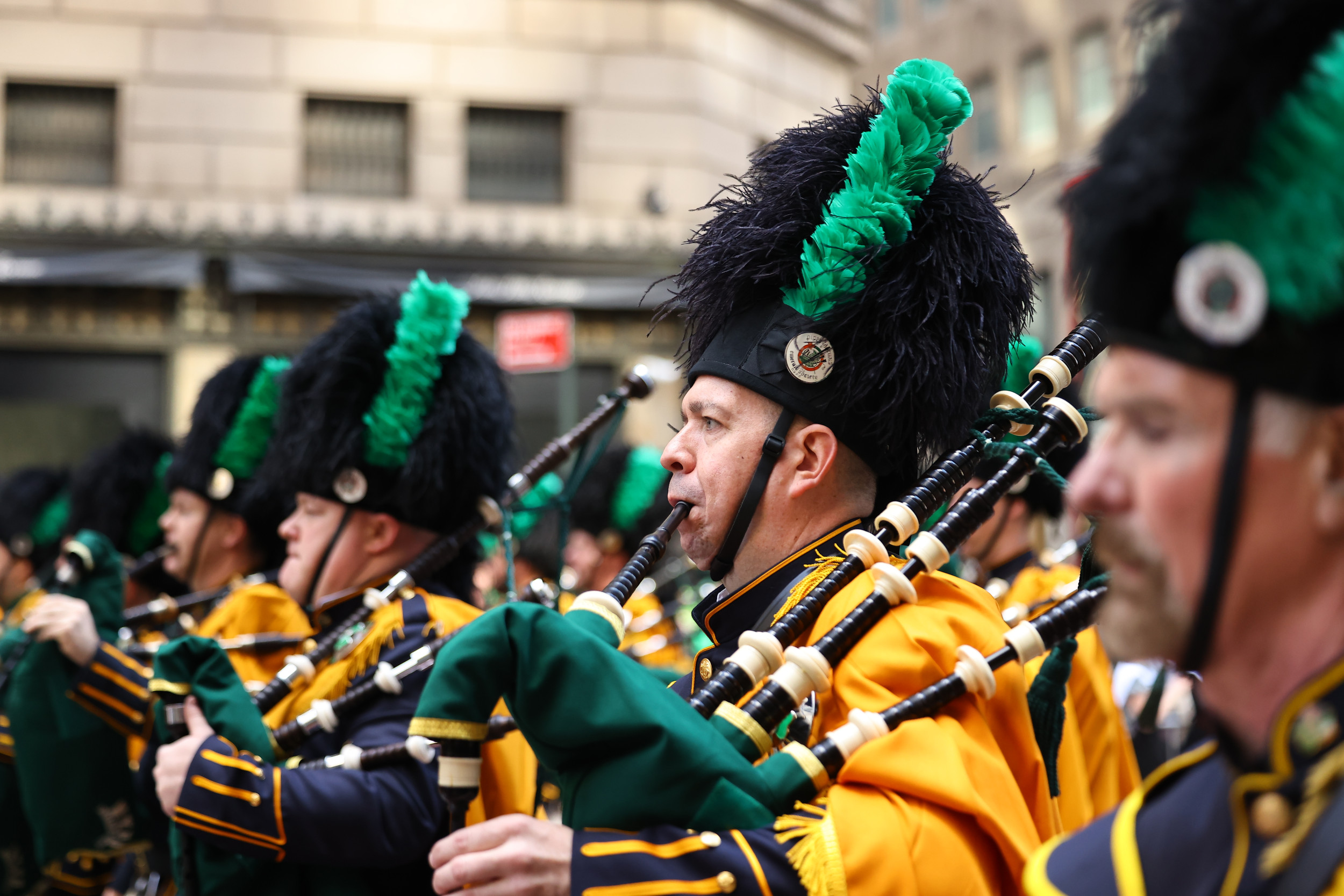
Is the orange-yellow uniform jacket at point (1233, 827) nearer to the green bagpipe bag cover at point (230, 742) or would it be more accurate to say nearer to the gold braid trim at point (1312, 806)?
the gold braid trim at point (1312, 806)

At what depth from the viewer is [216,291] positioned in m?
12.5

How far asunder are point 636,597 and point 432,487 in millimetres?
3703

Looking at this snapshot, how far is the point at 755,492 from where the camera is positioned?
250cm

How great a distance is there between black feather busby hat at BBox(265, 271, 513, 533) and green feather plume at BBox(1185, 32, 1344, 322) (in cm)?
286

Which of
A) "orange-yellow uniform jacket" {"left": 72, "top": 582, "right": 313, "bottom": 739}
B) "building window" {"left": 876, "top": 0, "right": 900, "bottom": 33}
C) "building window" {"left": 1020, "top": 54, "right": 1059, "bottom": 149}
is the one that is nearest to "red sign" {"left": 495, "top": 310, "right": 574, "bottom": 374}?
"orange-yellow uniform jacket" {"left": 72, "top": 582, "right": 313, "bottom": 739}

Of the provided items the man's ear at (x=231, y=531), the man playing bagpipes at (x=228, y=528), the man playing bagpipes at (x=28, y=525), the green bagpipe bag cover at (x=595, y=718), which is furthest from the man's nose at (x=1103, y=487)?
the man playing bagpipes at (x=28, y=525)

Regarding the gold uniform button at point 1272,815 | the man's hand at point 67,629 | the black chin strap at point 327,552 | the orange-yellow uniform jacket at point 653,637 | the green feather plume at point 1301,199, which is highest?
the green feather plume at point 1301,199

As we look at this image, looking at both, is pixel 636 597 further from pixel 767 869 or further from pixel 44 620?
pixel 767 869

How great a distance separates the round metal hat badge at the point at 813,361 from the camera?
2.50 m

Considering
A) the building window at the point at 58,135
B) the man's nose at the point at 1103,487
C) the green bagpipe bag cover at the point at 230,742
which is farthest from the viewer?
the building window at the point at 58,135

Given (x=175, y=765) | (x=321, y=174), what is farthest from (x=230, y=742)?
(x=321, y=174)

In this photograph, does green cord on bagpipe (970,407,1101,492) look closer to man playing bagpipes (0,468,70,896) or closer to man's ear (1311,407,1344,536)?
man's ear (1311,407,1344,536)

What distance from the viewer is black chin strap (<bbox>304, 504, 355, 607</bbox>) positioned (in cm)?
384

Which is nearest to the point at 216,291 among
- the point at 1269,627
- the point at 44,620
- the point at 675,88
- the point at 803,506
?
the point at 675,88
